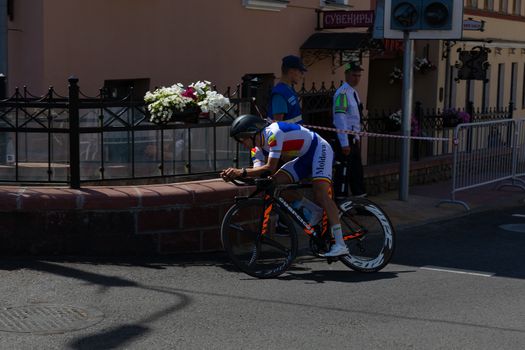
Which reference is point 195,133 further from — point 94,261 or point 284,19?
point 284,19

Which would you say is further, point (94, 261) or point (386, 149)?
point (386, 149)

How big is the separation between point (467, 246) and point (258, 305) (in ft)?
12.1

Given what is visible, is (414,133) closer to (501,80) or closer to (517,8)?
(501,80)

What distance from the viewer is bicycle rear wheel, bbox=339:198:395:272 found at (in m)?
7.92

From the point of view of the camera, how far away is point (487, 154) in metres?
13.6

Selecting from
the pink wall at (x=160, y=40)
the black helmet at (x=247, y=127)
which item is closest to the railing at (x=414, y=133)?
the pink wall at (x=160, y=40)

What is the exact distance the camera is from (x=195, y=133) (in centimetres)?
909

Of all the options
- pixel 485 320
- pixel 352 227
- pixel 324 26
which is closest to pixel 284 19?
pixel 324 26

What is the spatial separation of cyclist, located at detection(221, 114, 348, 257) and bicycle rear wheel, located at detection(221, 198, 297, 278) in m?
0.33

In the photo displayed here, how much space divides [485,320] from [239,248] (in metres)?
2.33

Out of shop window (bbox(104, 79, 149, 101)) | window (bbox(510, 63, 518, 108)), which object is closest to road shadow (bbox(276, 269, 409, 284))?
shop window (bbox(104, 79, 149, 101))

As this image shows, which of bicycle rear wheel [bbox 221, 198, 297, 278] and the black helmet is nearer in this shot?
the black helmet

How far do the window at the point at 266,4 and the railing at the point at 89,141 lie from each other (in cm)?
552

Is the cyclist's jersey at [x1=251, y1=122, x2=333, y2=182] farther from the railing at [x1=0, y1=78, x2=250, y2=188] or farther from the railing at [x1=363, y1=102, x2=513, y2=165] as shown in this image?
the railing at [x1=363, y1=102, x2=513, y2=165]
